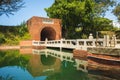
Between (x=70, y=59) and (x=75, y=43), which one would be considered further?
(x=75, y=43)

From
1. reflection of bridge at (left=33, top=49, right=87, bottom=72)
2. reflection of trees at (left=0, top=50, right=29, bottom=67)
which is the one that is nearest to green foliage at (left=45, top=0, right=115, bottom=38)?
reflection of bridge at (left=33, top=49, right=87, bottom=72)

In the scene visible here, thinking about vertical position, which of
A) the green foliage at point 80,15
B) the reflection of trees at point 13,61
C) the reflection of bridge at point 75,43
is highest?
the green foliage at point 80,15

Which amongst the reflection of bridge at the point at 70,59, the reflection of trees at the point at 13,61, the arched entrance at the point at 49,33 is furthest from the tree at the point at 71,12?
the reflection of trees at the point at 13,61

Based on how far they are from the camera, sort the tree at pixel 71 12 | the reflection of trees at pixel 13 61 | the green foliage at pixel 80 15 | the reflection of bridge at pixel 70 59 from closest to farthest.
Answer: the reflection of bridge at pixel 70 59
the reflection of trees at pixel 13 61
the tree at pixel 71 12
the green foliage at pixel 80 15

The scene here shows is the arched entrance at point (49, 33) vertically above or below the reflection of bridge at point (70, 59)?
above

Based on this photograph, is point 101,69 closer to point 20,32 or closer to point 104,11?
point 20,32

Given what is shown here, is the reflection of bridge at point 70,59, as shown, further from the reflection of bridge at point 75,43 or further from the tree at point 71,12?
the tree at point 71,12

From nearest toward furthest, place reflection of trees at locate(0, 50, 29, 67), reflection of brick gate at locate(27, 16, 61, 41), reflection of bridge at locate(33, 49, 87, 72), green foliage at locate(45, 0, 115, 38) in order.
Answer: reflection of bridge at locate(33, 49, 87, 72) → reflection of trees at locate(0, 50, 29, 67) → reflection of brick gate at locate(27, 16, 61, 41) → green foliage at locate(45, 0, 115, 38)

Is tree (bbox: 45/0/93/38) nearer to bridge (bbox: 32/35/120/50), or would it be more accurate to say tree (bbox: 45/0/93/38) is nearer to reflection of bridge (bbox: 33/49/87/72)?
bridge (bbox: 32/35/120/50)

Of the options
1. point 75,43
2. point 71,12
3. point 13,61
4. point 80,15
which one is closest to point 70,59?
point 13,61

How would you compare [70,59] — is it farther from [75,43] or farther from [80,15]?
[80,15]

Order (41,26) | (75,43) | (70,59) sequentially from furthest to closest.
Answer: (41,26), (75,43), (70,59)

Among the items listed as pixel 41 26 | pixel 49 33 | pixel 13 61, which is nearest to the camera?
pixel 13 61

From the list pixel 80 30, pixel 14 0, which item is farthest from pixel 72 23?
pixel 14 0
